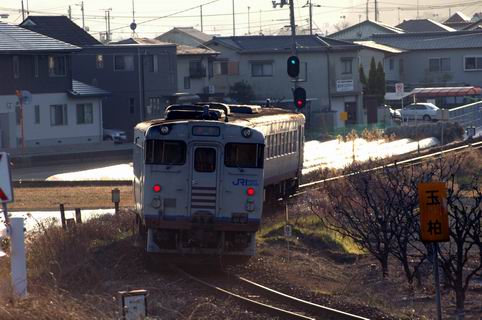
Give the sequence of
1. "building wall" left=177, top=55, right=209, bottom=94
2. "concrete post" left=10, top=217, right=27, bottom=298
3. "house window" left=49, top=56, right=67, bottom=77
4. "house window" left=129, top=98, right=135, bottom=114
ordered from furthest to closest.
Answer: "building wall" left=177, top=55, right=209, bottom=94 → "house window" left=129, top=98, right=135, bottom=114 → "house window" left=49, top=56, right=67, bottom=77 → "concrete post" left=10, top=217, right=27, bottom=298

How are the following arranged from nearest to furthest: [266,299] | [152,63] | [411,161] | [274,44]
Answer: [266,299] < [411,161] < [152,63] < [274,44]

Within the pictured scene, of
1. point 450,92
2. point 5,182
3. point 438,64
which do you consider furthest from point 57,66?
point 5,182

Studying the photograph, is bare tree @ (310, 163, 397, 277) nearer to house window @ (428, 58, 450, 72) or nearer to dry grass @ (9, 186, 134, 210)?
dry grass @ (9, 186, 134, 210)

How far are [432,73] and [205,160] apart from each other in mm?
67335

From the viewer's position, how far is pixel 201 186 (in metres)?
16.0

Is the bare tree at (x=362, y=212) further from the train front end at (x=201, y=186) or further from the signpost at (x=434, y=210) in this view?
the signpost at (x=434, y=210)

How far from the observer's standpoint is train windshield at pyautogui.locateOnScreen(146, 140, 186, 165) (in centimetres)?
1598

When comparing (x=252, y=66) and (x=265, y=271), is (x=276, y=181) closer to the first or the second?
(x=265, y=271)

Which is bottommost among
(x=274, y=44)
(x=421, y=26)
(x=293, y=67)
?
(x=293, y=67)

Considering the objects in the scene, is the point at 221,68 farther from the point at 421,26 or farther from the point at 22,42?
the point at 421,26

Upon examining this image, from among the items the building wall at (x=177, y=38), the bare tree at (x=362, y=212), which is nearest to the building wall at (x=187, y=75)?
the building wall at (x=177, y=38)

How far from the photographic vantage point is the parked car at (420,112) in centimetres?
6101

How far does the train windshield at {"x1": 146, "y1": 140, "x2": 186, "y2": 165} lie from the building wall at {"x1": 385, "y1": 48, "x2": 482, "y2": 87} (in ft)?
209

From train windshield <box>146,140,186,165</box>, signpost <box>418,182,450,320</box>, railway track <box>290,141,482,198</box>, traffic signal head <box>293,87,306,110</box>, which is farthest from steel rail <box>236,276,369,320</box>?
traffic signal head <box>293,87,306,110</box>
